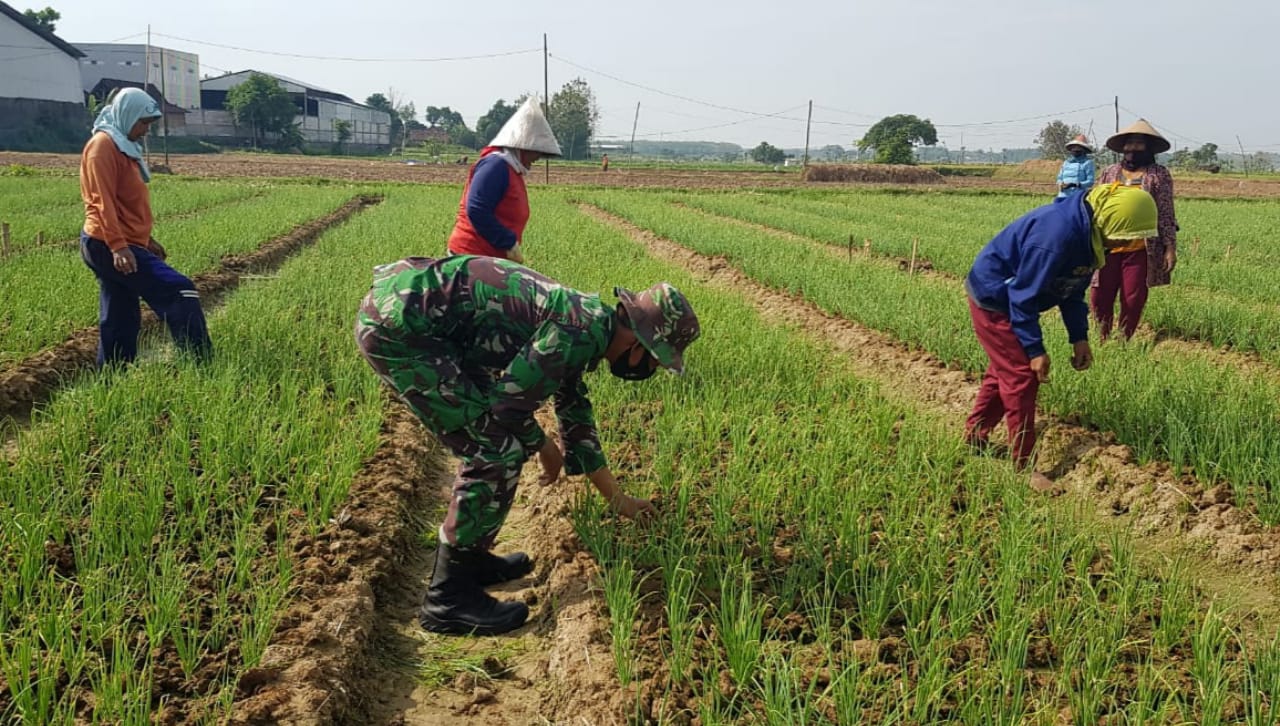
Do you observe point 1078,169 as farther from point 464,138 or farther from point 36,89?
point 464,138

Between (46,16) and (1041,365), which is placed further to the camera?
(46,16)

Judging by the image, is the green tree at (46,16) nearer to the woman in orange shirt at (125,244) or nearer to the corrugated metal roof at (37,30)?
the corrugated metal roof at (37,30)

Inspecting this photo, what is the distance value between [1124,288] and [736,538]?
153 inches

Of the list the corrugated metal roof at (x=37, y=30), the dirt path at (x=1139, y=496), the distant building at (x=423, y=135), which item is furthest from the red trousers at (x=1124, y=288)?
the distant building at (x=423, y=135)

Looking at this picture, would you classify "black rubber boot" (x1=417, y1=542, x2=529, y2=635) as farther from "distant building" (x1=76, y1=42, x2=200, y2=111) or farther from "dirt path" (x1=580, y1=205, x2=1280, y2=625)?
"distant building" (x1=76, y1=42, x2=200, y2=111)

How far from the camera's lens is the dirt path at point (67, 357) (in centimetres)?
449

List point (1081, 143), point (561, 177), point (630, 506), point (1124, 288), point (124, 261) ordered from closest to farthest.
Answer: point (630, 506)
point (124, 261)
point (1124, 288)
point (1081, 143)
point (561, 177)

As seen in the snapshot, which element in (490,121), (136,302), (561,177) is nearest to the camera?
(136,302)

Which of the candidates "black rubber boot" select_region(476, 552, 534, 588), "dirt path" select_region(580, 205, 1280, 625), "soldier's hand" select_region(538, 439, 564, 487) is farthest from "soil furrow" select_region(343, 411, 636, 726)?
"dirt path" select_region(580, 205, 1280, 625)

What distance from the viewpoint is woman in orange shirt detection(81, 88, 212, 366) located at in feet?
13.9

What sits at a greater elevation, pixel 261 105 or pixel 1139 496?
pixel 261 105

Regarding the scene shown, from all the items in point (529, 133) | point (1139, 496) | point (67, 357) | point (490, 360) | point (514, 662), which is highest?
point (529, 133)

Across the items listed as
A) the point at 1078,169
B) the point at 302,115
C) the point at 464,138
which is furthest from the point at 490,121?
the point at 1078,169

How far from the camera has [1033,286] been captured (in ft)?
11.5
